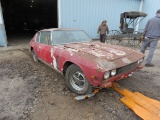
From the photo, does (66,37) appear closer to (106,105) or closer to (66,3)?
(106,105)

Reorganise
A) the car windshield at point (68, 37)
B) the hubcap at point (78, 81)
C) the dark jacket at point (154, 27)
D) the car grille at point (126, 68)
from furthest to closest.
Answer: the dark jacket at point (154, 27)
the car windshield at point (68, 37)
the hubcap at point (78, 81)
the car grille at point (126, 68)

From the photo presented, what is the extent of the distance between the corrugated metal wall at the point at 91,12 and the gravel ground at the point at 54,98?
578 cm

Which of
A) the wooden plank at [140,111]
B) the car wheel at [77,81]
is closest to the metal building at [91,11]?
the car wheel at [77,81]

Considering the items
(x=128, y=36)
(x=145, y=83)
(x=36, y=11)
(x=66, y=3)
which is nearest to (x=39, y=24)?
(x=36, y=11)

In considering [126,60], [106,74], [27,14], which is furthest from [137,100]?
[27,14]

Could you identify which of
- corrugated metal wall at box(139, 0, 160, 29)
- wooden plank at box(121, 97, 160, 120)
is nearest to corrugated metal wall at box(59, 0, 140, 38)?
corrugated metal wall at box(139, 0, 160, 29)

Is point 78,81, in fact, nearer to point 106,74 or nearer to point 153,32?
point 106,74

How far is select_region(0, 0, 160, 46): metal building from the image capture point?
884cm

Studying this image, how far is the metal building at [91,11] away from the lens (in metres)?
8.84

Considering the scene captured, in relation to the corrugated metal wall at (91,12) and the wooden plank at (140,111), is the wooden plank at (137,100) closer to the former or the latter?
the wooden plank at (140,111)

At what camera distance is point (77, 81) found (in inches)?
115

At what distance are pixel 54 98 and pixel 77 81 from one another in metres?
0.63

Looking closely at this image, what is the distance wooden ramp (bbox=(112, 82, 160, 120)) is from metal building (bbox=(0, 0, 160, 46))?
23.5 feet

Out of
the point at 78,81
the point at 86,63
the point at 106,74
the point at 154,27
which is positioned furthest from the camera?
the point at 154,27
